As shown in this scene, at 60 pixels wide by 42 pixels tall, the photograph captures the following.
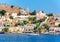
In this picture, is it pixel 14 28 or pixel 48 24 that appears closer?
pixel 14 28

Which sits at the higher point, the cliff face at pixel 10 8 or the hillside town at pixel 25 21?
the cliff face at pixel 10 8

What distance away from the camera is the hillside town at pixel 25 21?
7406 cm

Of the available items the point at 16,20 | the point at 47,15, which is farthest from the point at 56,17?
the point at 16,20

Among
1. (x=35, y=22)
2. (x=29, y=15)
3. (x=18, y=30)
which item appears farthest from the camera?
(x=29, y=15)

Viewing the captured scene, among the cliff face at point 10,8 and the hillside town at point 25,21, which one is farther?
the cliff face at point 10,8

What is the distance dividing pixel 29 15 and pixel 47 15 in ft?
14.0

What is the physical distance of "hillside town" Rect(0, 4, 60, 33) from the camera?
243ft

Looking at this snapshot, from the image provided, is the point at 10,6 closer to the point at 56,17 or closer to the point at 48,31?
the point at 56,17

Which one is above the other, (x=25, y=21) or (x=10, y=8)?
(x=10, y=8)

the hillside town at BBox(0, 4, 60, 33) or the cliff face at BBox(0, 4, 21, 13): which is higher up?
the cliff face at BBox(0, 4, 21, 13)

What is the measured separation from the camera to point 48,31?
75.0 metres

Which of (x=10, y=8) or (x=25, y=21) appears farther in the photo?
(x=10, y=8)

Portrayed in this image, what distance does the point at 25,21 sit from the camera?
80312 millimetres

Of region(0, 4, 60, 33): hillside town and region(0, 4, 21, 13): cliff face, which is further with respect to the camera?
region(0, 4, 21, 13): cliff face
